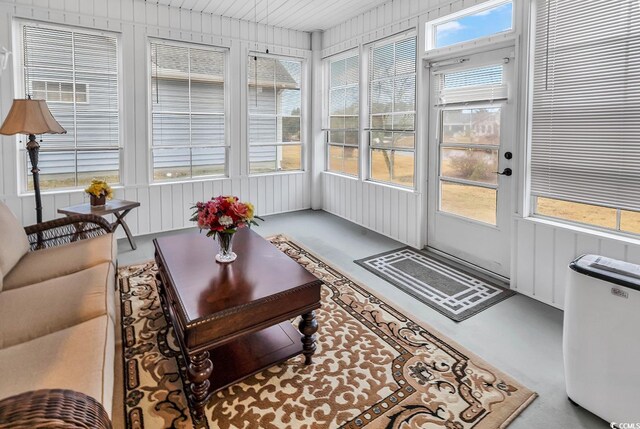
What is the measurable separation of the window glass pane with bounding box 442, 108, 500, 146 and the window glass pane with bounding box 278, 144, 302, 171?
2.73 m

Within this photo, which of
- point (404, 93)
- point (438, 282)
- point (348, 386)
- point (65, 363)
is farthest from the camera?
point (404, 93)

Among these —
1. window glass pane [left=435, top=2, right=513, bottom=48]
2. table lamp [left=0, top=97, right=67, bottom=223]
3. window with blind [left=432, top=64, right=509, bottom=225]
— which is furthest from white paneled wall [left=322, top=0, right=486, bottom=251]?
table lamp [left=0, top=97, right=67, bottom=223]

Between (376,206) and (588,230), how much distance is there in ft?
8.44

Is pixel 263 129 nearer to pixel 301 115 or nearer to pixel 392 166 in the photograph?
pixel 301 115

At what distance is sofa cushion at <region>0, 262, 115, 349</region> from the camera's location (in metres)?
1.72

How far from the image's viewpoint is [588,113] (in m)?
2.62

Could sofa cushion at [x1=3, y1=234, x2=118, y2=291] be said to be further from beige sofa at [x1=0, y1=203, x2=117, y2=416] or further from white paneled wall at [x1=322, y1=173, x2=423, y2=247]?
white paneled wall at [x1=322, y1=173, x2=423, y2=247]

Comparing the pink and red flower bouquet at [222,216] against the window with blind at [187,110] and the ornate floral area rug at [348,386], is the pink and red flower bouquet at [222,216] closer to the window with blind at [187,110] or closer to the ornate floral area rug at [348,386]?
the ornate floral area rug at [348,386]

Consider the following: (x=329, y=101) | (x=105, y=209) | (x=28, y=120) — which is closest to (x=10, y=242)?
(x=28, y=120)

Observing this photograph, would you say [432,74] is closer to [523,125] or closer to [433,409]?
[523,125]

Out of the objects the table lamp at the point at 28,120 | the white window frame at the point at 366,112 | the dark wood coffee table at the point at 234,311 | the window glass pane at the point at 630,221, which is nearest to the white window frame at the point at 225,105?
the table lamp at the point at 28,120

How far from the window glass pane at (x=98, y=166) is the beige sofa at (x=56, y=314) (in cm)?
173

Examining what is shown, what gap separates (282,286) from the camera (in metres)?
2.07

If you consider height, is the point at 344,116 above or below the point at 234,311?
above
